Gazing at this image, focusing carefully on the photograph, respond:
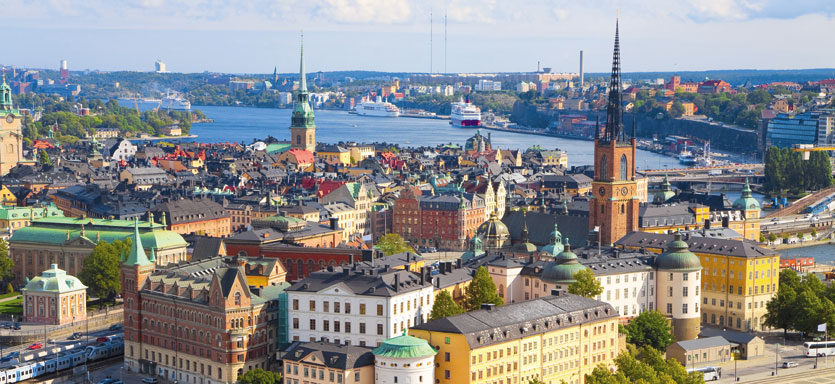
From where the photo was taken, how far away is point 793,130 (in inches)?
7057

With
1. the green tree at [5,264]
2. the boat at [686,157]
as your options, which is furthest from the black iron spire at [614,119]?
the boat at [686,157]

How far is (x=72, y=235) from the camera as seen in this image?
244 ft

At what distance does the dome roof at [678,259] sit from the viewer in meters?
62.4

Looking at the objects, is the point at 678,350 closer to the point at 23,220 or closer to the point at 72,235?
the point at 72,235

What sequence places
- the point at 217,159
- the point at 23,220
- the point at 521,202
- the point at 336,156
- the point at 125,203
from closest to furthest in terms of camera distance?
the point at 23,220 → the point at 125,203 → the point at 521,202 → the point at 217,159 → the point at 336,156

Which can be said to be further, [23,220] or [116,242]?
[23,220]

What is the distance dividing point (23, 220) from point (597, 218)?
1453 inches

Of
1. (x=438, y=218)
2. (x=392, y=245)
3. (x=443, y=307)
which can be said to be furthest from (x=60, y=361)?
(x=438, y=218)

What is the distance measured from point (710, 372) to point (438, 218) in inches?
1624

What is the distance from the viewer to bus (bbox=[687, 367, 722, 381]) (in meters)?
54.7

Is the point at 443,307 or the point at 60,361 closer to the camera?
the point at 443,307

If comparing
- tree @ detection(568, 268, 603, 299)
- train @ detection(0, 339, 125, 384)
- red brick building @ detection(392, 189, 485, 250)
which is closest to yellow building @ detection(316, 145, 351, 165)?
red brick building @ detection(392, 189, 485, 250)

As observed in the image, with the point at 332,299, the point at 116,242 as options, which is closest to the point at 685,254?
the point at 332,299

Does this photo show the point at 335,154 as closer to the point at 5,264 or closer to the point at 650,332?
the point at 5,264
